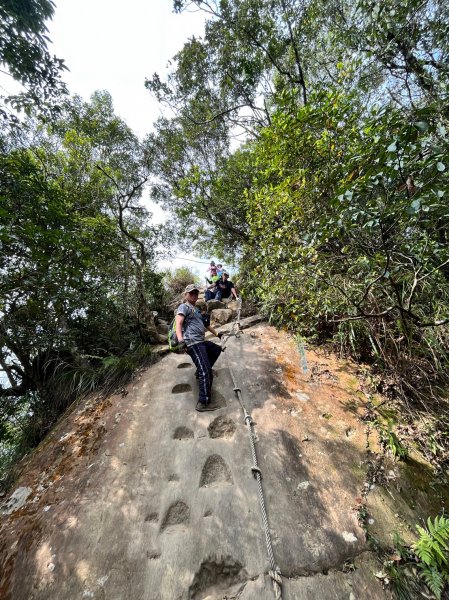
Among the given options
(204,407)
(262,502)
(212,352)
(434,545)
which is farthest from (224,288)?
(434,545)

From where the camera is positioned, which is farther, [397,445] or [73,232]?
[73,232]

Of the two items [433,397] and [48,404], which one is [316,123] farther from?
[48,404]

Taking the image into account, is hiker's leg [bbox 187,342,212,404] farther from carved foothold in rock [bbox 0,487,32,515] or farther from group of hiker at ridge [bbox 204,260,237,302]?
group of hiker at ridge [bbox 204,260,237,302]

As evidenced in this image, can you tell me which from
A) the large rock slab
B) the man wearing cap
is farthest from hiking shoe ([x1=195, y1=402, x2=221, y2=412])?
the large rock slab

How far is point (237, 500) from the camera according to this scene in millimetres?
2555

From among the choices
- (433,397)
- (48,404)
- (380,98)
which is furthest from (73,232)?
(380,98)

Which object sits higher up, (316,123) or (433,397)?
(316,123)

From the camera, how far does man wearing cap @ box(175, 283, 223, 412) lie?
386cm

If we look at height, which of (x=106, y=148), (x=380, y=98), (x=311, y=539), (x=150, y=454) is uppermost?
(x=106, y=148)

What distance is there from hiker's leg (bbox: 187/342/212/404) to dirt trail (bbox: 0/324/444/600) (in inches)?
11.2

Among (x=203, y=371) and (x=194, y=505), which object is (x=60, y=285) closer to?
(x=203, y=371)

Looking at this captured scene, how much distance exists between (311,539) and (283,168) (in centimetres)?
518

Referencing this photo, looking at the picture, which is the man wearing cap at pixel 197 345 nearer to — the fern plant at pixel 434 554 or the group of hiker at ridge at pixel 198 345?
the group of hiker at ridge at pixel 198 345

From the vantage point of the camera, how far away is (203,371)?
12.7 ft
